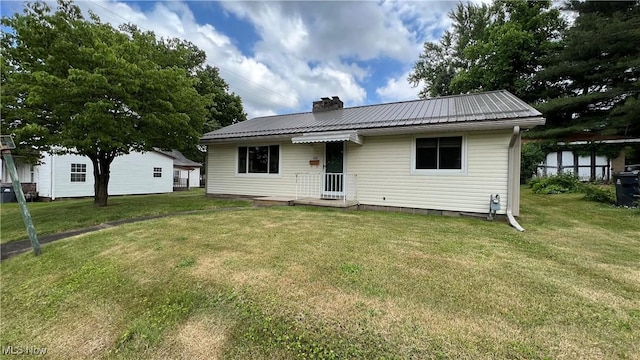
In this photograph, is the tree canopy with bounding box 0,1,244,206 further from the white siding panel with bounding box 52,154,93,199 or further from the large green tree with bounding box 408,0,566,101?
the large green tree with bounding box 408,0,566,101

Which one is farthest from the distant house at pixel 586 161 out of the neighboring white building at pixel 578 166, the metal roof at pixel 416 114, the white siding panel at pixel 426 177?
the white siding panel at pixel 426 177

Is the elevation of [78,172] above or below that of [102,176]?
above

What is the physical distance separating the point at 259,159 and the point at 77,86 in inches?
213

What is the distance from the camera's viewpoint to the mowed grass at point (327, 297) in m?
2.06

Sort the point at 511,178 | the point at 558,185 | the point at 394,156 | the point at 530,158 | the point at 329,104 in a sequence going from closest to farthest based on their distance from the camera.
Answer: the point at 511,178
the point at 394,156
the point at 329,104
the point at 558,185
the point at 530,158

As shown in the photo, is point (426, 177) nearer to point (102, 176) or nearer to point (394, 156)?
point (394, 156)

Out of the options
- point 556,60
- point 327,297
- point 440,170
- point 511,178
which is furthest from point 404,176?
point 556,60

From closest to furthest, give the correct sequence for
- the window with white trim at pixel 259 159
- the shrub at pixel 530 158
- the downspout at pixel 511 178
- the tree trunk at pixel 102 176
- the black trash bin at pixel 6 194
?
the downspout at pixel 511 178
the tree trunk at pixel 102 176
the window with white trim at pixel 259 159
the black trash bin at pixel 6 194
the shrub at pixel 530 158

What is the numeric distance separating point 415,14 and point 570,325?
43.8 feet

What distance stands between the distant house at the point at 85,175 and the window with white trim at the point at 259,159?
799 centimetres

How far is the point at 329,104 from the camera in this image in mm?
12164

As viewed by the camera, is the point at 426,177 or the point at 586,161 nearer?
the point at 426,177

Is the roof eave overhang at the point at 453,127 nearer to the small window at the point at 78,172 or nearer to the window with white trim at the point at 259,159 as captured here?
the window with white trim at the point at 259,159

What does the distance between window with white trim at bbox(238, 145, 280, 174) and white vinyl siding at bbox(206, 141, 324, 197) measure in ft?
0.52
